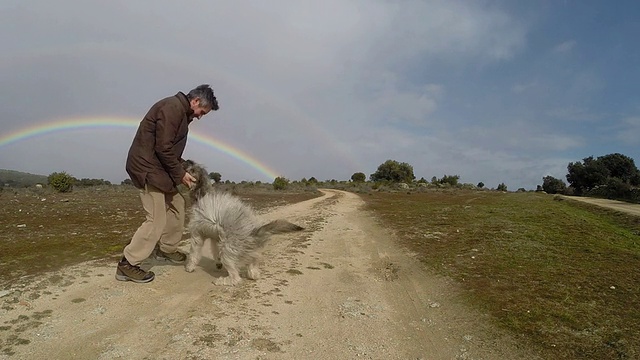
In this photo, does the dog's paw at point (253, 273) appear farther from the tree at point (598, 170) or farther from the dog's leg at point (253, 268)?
the tree at point (598, 170)

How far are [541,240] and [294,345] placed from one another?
8926 mm

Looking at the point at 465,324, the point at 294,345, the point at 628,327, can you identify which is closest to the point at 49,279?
the point at 294,345

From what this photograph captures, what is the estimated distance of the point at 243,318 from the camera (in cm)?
464

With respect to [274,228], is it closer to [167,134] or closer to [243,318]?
[243,318]

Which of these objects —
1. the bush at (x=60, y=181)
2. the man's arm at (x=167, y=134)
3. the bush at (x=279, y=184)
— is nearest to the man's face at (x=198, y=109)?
the man's arm at (x=167, y=134)

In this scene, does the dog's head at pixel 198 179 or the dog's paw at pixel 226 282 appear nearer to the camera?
the dog's paw at pixel 226 282

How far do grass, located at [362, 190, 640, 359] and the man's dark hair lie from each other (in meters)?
5.14

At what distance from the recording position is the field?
15.4ft

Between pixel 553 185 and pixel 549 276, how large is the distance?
199 feet

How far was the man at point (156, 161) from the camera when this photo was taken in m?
5.71

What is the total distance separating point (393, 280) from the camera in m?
6.94

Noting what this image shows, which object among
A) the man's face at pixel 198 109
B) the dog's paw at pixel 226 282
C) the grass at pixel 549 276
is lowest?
the dog's paw at pixel 226 282

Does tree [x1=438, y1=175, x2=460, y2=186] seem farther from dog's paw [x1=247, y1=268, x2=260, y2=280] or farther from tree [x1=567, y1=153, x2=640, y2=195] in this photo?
dog's paw [x1=247, y1=268, x2=260, y2=280]

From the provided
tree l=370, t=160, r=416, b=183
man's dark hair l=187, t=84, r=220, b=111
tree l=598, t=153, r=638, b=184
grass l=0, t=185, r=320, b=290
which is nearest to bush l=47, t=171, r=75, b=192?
grass l=0, t=185, r=320, b=290
